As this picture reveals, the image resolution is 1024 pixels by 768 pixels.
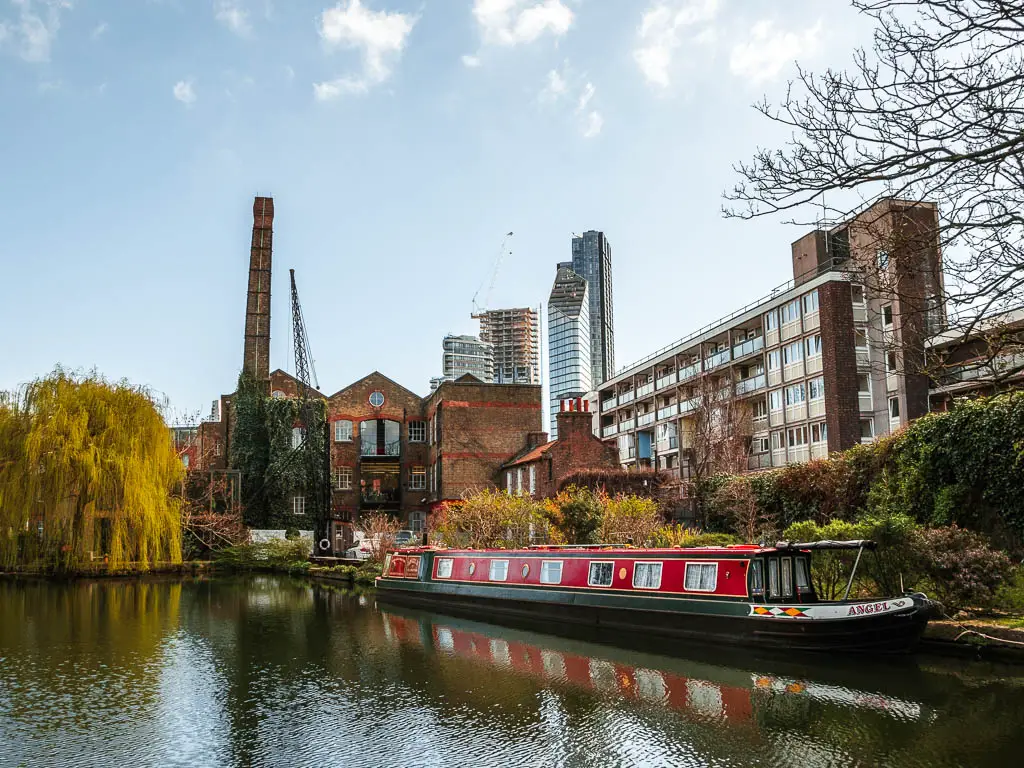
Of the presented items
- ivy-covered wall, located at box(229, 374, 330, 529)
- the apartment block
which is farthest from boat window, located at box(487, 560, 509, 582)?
ivy-covered wall, located at box(229, 374, 330, 529)

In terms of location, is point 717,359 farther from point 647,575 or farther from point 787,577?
point 787,577

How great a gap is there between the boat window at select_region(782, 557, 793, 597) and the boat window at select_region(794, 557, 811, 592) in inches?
6.7

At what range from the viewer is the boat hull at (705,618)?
14008 millimetres

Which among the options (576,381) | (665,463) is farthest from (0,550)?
(576,381)

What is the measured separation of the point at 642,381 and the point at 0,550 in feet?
123

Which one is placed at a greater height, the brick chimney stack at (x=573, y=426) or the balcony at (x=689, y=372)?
the balcony at (x=689, y=372)

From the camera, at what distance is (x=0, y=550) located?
96.5ft

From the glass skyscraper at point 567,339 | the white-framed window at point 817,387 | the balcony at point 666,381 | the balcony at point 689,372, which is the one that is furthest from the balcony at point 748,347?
the glass skyscraper at point 567,339

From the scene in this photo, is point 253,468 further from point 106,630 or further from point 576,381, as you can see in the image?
point 576,381

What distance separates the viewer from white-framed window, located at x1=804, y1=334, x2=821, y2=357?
36438 millimetres

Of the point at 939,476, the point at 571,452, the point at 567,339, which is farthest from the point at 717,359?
the point at 567,339

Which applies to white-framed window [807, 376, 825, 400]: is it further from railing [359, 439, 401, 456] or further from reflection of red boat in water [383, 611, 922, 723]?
railing [359, 439, 401, 456]

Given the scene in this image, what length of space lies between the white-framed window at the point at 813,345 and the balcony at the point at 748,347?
13.0 feet

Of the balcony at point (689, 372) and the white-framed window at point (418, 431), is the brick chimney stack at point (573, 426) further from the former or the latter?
the white-framed window at point (418, 431)
